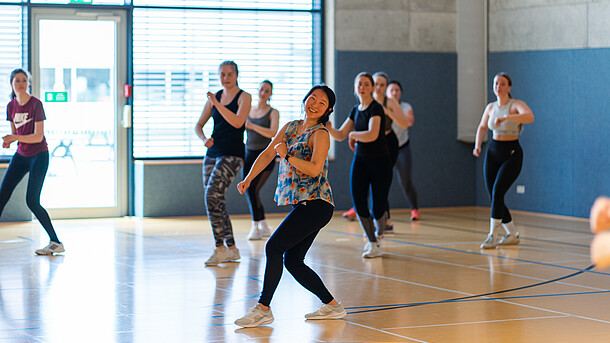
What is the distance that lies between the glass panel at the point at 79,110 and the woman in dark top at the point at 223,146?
15.5 feet

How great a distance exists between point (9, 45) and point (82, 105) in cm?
120

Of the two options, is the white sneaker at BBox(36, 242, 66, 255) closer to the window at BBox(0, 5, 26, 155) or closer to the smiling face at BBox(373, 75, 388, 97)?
the smiling face at BBox(373, 75, 388, 97)

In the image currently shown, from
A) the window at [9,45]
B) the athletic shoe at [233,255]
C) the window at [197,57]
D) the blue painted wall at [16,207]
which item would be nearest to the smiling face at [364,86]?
the athletic shoe at [233,255]

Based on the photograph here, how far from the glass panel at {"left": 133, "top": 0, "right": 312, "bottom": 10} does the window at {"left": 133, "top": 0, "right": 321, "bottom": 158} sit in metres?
0.01

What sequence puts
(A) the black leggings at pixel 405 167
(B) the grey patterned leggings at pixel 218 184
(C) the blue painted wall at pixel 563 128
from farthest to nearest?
(A) the black leggings at pixel 405 167
(C) the blue painted wall at pixel 563 128
(B) the grey patterned leggings at pixel 218 184

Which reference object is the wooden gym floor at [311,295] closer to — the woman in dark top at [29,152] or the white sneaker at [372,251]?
the white sneaker at [372,251]

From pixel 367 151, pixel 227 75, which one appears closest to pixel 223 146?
pixel 227 75

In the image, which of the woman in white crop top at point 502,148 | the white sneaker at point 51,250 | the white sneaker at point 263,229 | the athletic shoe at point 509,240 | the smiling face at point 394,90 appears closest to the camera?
the white sneaker at point 51,250

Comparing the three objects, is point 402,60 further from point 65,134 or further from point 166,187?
point 65,134

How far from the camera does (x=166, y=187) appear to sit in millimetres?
11102

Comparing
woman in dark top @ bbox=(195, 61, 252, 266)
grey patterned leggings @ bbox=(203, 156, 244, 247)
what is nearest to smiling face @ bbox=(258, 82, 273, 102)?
woman in dark top @ bbox=(195, 61, 252, 266)

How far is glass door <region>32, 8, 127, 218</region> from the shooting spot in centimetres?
1085

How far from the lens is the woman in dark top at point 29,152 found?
7.23 meters

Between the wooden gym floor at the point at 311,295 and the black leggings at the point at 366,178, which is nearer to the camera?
the wooden gym floor at the point at 311,295
